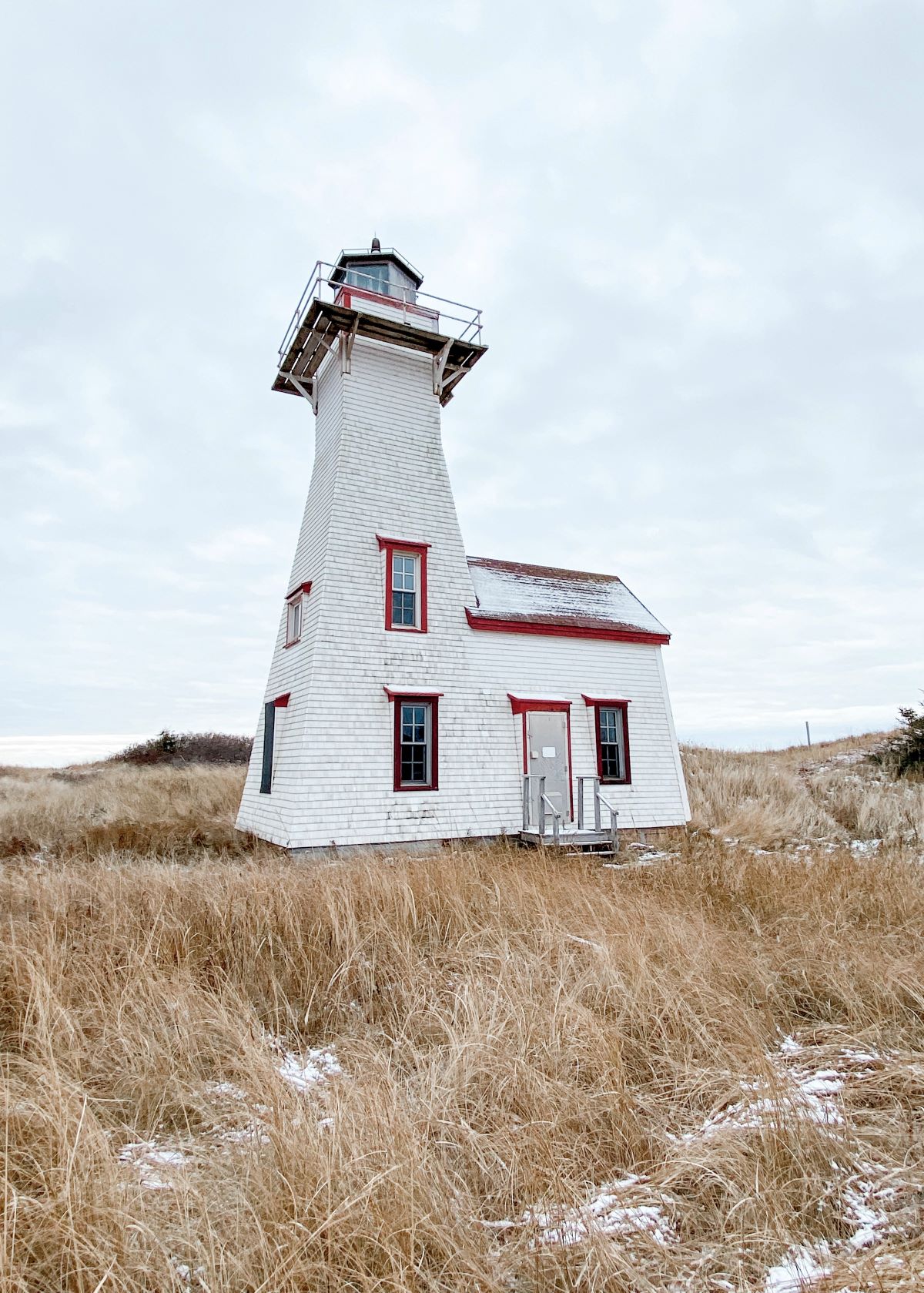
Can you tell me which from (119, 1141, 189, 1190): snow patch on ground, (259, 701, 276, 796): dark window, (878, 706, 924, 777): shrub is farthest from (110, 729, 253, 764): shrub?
(119, 1141, 189, 1190): snow patch on ground

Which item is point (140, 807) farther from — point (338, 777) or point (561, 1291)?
point (561, 1291)

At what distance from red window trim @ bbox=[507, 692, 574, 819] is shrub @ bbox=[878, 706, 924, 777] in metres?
14.3

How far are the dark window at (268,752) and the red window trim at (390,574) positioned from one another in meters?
3.45

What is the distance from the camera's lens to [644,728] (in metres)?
17.9

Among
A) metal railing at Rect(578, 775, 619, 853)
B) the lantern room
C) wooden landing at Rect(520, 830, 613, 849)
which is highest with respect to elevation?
the lantern room

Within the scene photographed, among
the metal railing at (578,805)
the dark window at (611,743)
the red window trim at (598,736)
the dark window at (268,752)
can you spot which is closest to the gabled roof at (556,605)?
the red window trim at (598,736)

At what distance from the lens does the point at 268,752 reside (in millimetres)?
15977

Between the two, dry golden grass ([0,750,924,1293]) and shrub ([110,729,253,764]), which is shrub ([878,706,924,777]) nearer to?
dry golden grass ([0,750,924,1293])

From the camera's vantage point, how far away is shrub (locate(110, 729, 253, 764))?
36.4m

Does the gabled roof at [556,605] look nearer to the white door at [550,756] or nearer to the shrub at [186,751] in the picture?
the white door at [550,756]

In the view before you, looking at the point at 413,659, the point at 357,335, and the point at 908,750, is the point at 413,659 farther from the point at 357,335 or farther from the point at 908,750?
the point at 908,750

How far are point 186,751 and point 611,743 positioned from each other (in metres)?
27.2

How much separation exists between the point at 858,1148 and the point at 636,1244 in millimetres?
1437

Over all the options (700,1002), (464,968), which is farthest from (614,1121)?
(464,968)
